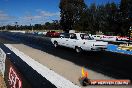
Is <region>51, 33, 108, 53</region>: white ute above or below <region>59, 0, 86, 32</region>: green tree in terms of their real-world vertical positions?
below

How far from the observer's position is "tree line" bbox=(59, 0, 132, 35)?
79.6 meters

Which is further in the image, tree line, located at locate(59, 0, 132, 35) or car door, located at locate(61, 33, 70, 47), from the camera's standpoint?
tree line, located at locate(59, 0, 132, 35)

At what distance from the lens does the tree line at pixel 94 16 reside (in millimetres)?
79625

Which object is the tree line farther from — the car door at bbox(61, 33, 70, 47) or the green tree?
the car door at bbox(61, 33, 70, 47)

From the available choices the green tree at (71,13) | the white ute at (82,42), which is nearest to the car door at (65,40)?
the white ute at (82,42)

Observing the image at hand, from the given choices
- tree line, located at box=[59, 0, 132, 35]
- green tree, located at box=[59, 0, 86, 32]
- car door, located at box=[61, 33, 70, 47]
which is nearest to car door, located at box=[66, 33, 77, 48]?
car door, located at box=[61, 33, 70, 47]

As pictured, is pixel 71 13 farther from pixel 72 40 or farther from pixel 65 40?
pixel 72 40

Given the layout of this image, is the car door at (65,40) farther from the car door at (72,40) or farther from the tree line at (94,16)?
the tree line at (94,16)

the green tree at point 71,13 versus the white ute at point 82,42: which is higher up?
the green tree at point 71,13

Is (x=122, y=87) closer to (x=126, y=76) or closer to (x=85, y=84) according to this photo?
(x=85, y=84)

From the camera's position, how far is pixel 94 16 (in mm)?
89188

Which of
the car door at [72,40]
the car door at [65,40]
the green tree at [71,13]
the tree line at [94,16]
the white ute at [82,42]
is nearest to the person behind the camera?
the white ute at [82,42]

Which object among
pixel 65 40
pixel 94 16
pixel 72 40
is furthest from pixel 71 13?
pixel 72 40

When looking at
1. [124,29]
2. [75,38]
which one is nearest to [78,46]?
[75,38]
